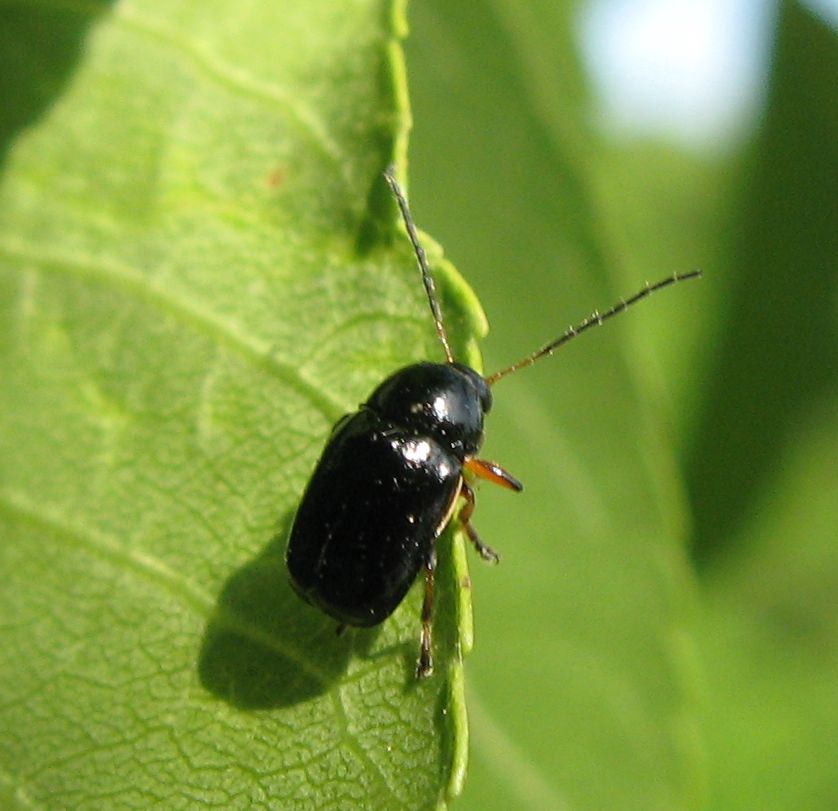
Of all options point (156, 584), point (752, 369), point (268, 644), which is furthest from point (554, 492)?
point (752, 369)

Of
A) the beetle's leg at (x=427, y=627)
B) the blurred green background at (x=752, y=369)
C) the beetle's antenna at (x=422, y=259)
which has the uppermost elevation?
the beetle's antenna at (x=422, y=259)

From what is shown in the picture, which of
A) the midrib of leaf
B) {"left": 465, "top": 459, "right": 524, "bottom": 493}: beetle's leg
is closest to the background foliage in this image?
the midrib of leaf

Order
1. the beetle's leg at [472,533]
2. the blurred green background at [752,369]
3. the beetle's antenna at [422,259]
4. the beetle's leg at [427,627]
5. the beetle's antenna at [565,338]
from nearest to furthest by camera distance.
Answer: the beetle's leg at [427,627]
the beetle's antenna at [422,259]
the beetle's leg at [472,533]
the beetle's antenna at [565,338]
the blurred green background at [752,369]

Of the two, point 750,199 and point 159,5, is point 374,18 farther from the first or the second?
point 750,199

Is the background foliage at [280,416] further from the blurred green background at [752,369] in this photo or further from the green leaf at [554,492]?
the blurred green background at [752,369]

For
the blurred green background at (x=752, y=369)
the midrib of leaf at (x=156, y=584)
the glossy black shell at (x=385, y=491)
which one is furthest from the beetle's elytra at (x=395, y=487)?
the blurred green background at (x=752, y=369)

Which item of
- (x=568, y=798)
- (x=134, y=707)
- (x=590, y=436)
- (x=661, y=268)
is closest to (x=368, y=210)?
(x=590, y=436)
